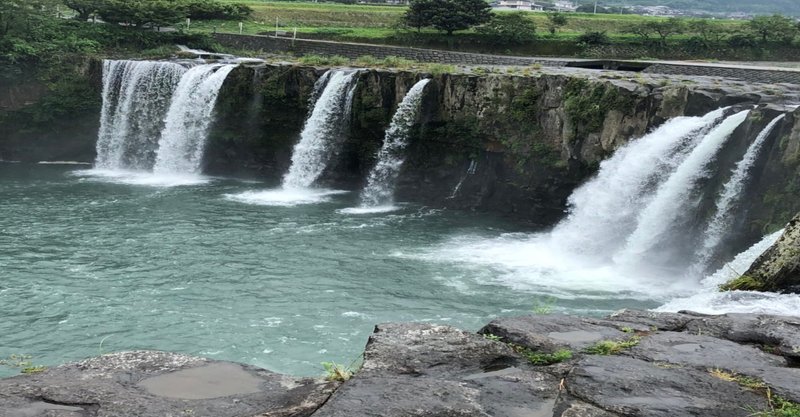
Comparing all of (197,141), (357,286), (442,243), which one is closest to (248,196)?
(197,141)

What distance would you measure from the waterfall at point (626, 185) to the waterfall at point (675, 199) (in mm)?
615

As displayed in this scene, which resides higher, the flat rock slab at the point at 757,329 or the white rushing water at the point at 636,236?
the flat rock slab at the point at 757,329

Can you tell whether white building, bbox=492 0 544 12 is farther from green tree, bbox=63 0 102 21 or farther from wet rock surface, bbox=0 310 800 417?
wet rock surface, bbox=0 310 800 417

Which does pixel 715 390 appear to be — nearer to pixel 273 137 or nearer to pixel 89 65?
pixel 273 137

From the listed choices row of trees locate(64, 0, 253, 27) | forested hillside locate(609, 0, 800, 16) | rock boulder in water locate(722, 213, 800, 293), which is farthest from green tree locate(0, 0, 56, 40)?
forested hillside locate(609, 0, 800, 16)

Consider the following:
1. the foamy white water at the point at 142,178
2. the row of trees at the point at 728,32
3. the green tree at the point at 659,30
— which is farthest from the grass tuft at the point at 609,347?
the green tree at the point at 659,30

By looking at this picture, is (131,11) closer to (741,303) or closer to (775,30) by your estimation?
(775,30)

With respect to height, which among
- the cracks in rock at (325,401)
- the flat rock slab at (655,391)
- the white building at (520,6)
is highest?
the white building at (520,6)

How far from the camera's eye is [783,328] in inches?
324

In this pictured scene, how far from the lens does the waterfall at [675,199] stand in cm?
1891

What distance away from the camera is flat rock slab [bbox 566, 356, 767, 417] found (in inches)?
231

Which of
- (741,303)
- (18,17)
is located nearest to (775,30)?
(741,303)

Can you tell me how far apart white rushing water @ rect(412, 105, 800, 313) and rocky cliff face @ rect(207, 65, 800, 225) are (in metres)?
1.18

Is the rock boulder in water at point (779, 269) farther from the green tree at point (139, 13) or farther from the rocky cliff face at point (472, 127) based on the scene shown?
A: the green tree at point (139, 13)
